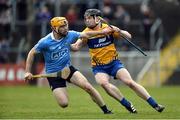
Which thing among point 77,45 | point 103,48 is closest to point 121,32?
point 103,48

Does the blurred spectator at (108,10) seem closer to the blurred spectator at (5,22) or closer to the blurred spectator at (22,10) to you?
the blurred spectator at (22,10)

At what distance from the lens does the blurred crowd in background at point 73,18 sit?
129ft

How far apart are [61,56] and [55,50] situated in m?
0.21

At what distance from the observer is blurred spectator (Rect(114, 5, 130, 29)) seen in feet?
128

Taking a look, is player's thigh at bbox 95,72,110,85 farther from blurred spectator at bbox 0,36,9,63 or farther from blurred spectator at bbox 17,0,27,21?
blurred spectator at bbox 17,0,27,21

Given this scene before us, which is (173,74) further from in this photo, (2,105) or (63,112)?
(63,112)

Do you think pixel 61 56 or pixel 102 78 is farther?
pixel 102 78

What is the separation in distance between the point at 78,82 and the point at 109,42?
1.53 metres

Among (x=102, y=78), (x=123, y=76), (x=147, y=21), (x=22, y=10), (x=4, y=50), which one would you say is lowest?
(x=4, y=50)

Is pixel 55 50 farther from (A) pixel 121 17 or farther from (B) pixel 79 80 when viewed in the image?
(A) pixel 121 17

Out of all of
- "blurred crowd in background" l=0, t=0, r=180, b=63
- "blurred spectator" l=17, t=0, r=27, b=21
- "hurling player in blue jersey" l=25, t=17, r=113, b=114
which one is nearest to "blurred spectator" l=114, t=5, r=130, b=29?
"blurred crowd in background" l=0, t=0, r=180, b=63

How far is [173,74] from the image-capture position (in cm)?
3922

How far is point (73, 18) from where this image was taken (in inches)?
1522

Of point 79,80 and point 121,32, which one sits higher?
point 121,32
